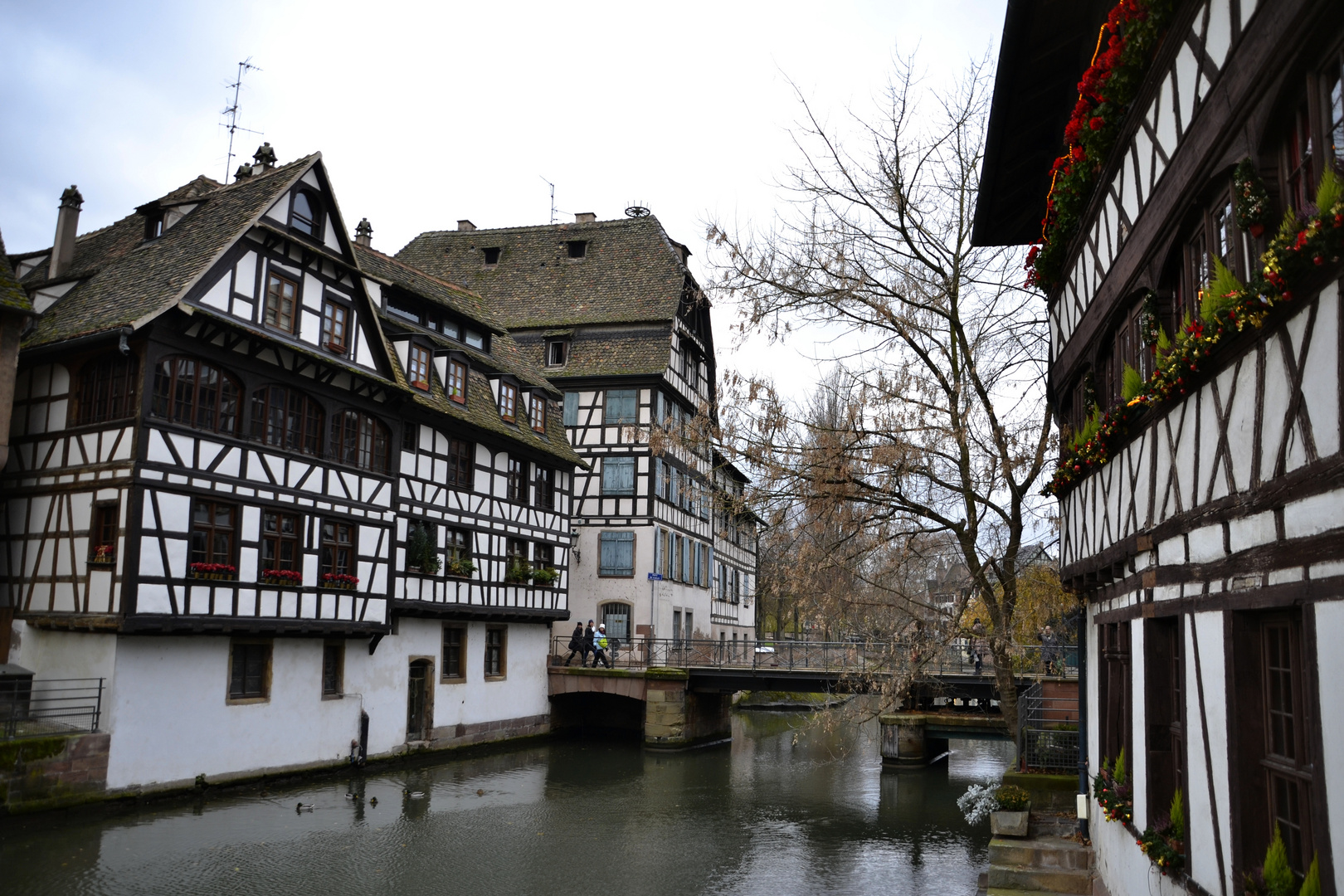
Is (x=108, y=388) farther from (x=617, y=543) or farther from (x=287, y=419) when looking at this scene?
(x=617, y=543)

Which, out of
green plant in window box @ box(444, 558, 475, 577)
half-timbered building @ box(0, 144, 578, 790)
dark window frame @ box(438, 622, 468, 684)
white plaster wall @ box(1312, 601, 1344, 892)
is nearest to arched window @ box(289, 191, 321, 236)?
half-timbered building @ box(0, 144, 578, 790)

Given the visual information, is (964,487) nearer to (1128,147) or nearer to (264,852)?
(1128,147)

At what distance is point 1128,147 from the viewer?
9.28m

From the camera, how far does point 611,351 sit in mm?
39531

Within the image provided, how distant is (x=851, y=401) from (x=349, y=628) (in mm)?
13181

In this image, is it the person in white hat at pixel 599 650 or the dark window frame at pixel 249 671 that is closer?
the dark window frame at pixel 249 671

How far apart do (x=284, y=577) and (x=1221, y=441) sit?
746 inches

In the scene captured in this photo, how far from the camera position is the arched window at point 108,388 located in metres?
19.8

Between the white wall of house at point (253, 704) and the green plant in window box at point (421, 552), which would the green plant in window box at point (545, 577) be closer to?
the white wall of house at point (253, 704)

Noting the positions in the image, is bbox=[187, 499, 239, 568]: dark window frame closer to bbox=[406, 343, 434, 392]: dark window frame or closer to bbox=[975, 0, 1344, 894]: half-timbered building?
bbox=[406, 343, 434, 392]: dark window frame

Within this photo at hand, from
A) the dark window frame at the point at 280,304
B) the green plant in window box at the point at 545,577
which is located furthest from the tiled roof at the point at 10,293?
the green plant in window box at the point at 545,577

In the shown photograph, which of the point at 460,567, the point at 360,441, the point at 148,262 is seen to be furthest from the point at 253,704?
the point at 148,262

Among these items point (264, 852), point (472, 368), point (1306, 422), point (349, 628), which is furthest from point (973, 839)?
point (472, 368)

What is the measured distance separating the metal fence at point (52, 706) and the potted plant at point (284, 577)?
3517 millimetres
